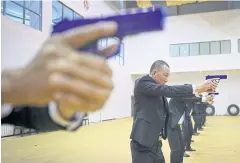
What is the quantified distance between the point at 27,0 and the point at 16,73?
919cm

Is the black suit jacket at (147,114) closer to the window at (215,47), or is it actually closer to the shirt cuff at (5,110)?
the shirt cuff at (5,110)

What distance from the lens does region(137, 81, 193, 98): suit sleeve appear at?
227 centimetres

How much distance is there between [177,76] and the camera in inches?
768

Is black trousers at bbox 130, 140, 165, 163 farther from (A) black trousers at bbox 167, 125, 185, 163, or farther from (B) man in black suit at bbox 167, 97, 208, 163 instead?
(A) black trousers at bbox 167, 125, 185, 163

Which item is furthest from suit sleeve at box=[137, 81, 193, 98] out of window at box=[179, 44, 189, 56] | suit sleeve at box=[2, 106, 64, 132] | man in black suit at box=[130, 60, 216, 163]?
window at box=[179, 44, 189, 56]

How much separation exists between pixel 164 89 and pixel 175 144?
6.39ft

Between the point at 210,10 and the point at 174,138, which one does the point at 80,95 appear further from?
the point at 210,10

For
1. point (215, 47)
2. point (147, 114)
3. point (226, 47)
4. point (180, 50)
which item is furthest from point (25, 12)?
point (226, 47)

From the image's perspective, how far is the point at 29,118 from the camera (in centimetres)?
92

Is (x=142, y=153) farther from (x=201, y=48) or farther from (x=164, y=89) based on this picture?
(x=201, y=48)

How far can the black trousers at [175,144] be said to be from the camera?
400 centimetres

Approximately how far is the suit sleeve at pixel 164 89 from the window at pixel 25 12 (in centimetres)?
630

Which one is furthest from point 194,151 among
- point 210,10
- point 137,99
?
point 210,10

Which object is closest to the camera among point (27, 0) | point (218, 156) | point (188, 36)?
point (218, 156)
